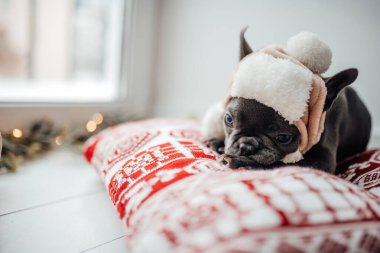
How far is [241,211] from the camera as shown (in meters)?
0.58

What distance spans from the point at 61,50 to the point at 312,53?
9.23 ft

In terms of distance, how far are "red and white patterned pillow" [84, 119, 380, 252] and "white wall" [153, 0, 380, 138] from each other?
944 mm

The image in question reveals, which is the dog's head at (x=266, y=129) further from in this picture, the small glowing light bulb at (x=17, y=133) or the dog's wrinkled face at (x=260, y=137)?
the small glowing light bulb at (x=17, y=133)

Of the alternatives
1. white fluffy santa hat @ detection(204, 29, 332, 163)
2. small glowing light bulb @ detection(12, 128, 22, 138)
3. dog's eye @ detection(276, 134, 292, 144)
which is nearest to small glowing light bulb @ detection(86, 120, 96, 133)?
small glowing light bulb @ detection(12, 128, 22, 138)

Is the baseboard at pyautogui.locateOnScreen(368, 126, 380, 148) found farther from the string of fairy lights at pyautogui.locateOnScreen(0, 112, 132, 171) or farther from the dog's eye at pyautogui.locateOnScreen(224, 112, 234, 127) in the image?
the string of fairy lights at pyautogui.locateOnScreen(0, 112, 132, 171)

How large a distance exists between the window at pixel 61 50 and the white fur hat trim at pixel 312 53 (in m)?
1.50

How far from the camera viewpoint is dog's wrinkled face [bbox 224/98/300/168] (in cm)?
88

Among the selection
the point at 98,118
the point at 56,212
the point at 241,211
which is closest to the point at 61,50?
the point at 98,118

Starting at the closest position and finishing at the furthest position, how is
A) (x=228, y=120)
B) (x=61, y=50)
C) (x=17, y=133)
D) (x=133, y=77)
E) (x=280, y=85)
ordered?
(x=280, y=85), (x=228, y=120), (x=17, y=133), (x=133, y=77), (x=61, y=50)

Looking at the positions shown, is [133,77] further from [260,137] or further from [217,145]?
[260,137]

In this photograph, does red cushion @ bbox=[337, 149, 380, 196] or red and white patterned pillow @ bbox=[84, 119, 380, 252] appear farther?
red cushion @ bbox=[337, 149, 380, 196]

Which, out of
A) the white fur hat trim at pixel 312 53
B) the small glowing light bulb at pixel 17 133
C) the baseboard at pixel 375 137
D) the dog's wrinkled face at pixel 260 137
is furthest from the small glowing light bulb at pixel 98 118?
the baseboard at pixel 375 137

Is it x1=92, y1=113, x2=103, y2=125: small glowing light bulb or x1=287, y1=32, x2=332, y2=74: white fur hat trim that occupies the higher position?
x1=287, y1=32, x2=332, y2=74: white fur hat trim

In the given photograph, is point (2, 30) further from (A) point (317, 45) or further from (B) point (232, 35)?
(A) point (317, 45)
